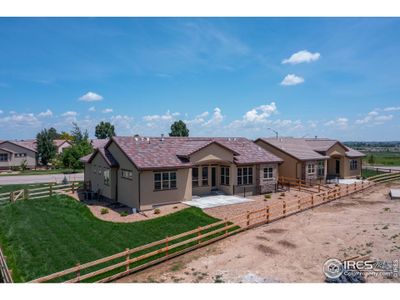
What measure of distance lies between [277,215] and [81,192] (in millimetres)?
17131

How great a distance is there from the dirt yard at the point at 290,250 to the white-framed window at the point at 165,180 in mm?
7165

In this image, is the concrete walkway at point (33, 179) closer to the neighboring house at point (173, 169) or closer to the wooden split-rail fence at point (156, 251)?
the neighboring house at point (173, 169)

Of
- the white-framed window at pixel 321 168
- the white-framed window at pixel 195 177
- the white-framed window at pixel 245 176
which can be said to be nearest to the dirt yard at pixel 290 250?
the white-framed window at pixel 245 176

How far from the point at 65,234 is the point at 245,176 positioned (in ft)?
48.1

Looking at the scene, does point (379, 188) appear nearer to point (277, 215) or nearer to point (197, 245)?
A: point (277, 215)

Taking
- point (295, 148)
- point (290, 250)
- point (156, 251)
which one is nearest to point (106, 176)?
point (156, 251)

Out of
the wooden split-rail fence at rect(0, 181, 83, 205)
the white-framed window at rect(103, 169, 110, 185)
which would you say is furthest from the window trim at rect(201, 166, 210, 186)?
the wooden split-rail fence at rect(0, 181, 83, 205)

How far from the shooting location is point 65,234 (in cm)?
1659

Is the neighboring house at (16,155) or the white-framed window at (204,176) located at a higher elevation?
the neighboring house at (16,155)

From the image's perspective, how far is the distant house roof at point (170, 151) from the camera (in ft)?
70.2

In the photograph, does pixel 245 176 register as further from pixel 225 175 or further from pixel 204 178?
pixel 204 178

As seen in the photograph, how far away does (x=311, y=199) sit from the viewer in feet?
72.9

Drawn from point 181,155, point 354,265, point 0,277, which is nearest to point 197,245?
point 354,265

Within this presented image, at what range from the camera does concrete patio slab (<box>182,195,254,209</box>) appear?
21.5m
